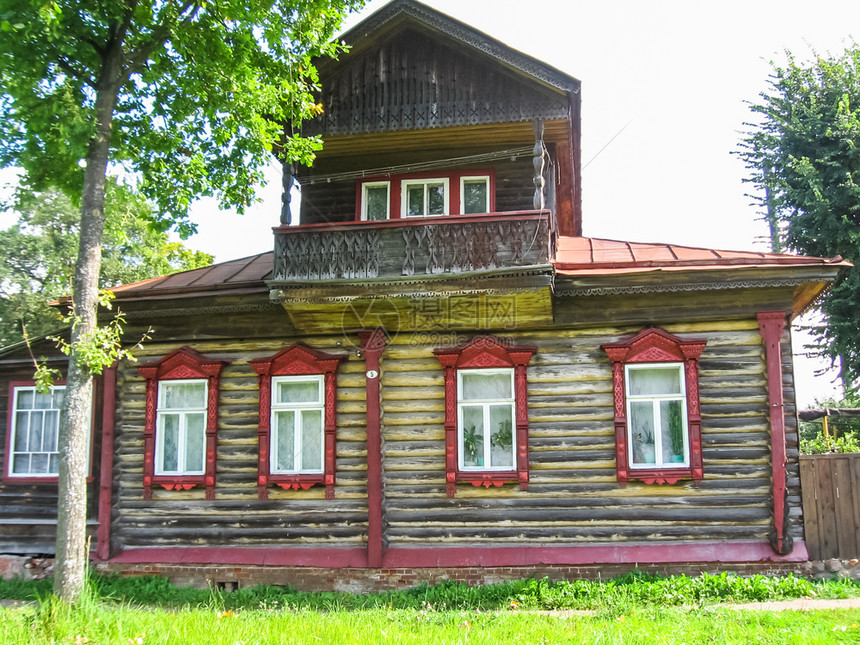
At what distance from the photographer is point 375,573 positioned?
10234 millimetres

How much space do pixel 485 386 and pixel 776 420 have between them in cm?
408

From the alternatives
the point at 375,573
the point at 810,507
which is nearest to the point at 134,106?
the point at 375,573

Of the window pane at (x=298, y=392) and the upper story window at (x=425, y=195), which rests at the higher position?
the upper story window at (x=425, y=195)

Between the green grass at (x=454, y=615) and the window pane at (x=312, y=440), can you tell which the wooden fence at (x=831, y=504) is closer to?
the green grass at (x=454, y=615)

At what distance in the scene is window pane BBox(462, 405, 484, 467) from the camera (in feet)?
34.4

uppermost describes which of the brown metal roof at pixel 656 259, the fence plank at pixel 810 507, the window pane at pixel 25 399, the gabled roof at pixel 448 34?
the gabled roof at pixel 448 34

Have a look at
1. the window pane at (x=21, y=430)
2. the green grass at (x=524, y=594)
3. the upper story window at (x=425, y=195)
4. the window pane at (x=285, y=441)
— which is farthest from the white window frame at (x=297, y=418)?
the window pane at (x=21, y=430)

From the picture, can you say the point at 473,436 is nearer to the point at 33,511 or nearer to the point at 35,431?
the point at 33,511

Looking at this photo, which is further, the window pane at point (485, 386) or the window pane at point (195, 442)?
the window pane at point (195, 442)

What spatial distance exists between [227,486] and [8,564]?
13.3ft

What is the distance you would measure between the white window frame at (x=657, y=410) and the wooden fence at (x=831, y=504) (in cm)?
176

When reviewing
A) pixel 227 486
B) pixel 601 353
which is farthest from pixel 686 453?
pixel 227 486

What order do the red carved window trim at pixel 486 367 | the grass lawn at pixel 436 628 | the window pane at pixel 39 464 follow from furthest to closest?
1. the window pane at pixel 39 464
2. the red carved window trim at pixel 486 367
3. the grass lawn at pixel 436 628

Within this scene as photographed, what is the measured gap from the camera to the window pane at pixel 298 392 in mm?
11102
